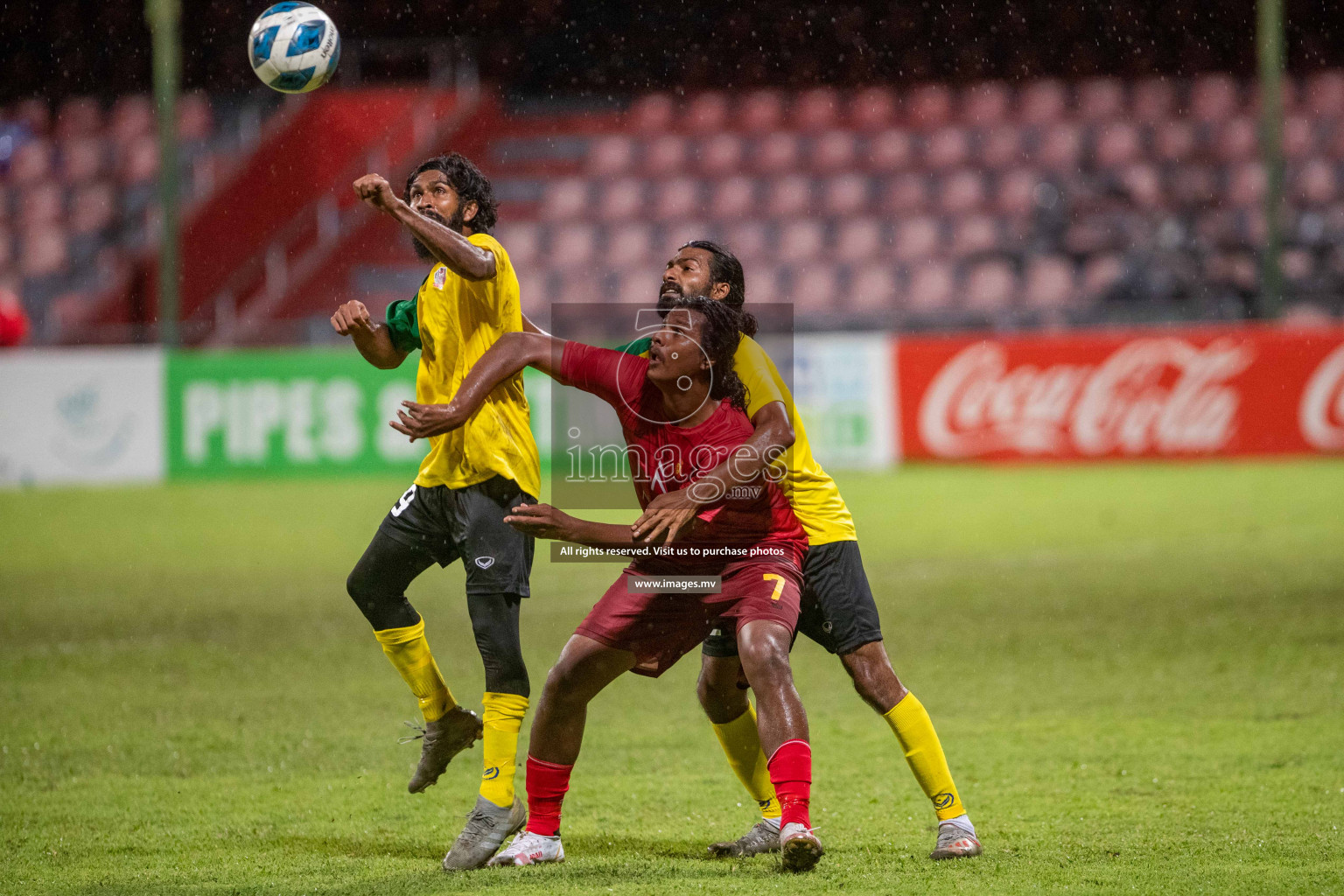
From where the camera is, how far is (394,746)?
5805mm

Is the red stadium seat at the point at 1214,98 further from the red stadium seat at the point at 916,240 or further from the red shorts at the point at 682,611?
the red shorts at the point at 682,611

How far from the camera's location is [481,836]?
4250 millimetres

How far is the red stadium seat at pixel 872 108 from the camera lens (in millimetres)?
22531

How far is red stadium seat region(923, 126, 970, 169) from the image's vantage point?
22.0 metres

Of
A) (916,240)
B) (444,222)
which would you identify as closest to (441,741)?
(444,222)

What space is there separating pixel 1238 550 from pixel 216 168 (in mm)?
17666

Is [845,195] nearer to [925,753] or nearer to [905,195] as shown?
[905,195]

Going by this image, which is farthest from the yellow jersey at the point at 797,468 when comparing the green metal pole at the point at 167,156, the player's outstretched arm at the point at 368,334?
the green metal pole at the point at 167,156

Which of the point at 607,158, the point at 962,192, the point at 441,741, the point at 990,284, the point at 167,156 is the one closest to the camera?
the point at 441,741

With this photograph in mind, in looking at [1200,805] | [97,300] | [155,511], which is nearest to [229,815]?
[1200,805]

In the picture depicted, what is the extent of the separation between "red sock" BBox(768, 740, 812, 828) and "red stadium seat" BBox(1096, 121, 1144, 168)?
18416mm

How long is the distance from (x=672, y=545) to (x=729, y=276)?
83 centimetres

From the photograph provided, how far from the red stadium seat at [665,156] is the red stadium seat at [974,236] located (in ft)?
14.3

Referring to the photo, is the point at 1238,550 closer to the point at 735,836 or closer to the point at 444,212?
the point at 735,836
